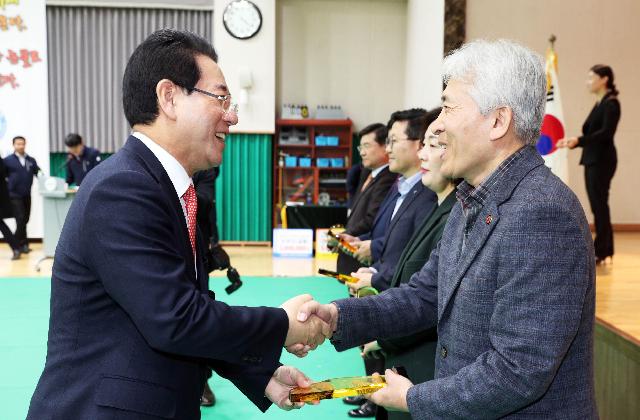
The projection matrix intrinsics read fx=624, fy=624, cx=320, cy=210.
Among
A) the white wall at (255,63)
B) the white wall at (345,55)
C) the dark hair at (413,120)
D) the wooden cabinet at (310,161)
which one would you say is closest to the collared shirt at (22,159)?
the white wall at (255,63)

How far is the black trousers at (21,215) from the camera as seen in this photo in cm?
829

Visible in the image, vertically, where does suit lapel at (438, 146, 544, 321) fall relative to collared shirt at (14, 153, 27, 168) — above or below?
above

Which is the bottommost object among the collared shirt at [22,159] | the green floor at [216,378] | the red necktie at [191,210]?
the green floor at [216,378]

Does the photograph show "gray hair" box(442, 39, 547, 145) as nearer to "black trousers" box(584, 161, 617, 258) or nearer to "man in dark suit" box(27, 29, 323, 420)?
"man in dark suit" box(27, 29, 323, 420)

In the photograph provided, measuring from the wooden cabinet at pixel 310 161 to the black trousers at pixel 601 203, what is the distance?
4599 millimetres

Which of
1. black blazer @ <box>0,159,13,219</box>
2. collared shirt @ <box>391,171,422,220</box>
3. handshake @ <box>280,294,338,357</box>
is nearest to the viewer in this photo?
handshake @ <box>280,294,338,357</box>

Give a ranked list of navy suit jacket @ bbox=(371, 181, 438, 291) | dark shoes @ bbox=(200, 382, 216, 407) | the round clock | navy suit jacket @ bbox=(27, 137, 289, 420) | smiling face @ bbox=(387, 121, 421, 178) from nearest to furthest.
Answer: navy suit jacket @ bbox=(27, 137, 289, 420) → navy suit jacket @ bbox=(371, 181, 438, 291) → smiling face @ bbox=(387, 121, 421, 178) → dark shoes @ bbox=(200, 382, 216, 407) → the round clock

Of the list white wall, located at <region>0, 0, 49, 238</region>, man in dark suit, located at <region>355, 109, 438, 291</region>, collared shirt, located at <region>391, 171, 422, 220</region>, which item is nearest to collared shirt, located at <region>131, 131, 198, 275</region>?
man in dark suit, located at <region>355, 109, 438, 291</region>

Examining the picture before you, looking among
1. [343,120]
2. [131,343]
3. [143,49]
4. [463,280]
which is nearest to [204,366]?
[131,343]

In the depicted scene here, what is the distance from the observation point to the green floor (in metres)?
3.33

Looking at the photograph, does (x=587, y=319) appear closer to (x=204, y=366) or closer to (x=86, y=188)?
(x=204, y=366)

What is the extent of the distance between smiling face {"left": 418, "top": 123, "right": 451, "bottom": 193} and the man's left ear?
967 millimetres

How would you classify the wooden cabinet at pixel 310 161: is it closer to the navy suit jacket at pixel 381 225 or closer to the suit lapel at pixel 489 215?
the navy suit jacket at pixel 381 225

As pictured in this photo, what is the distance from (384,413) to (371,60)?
880 cm
